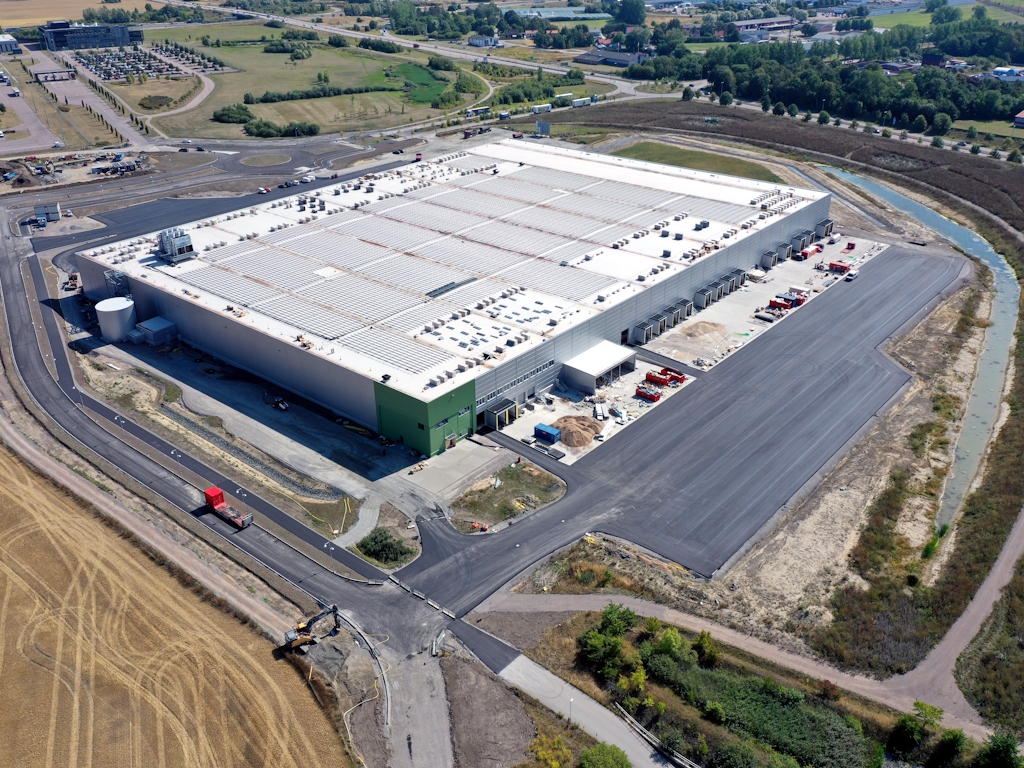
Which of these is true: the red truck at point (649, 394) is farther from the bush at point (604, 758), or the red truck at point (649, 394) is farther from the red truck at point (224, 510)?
the bush at point (604, 758)

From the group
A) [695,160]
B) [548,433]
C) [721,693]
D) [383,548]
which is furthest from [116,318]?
[695,160]

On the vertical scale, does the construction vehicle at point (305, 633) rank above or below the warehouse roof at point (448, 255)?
below

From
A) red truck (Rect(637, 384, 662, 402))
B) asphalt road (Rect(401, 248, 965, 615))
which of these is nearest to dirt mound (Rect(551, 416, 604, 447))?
asphalt road (Rect(401, 248, 965, 615))

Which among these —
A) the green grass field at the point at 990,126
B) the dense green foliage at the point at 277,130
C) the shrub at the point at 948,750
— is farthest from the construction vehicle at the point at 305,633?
the green grass field at the point at 990,126

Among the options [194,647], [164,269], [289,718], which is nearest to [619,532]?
[289,718]

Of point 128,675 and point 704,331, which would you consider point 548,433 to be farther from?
point 128,675

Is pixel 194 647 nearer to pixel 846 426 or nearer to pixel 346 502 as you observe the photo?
pixel 346 502
